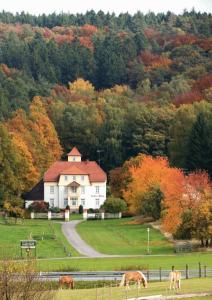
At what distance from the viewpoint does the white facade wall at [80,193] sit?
4926 inches

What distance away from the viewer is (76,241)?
8888 centimetres

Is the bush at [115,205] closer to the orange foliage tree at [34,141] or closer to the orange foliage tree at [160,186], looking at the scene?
the orange foliage tree at [160,186]

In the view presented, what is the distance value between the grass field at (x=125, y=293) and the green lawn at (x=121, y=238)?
2787cm

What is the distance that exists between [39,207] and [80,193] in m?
9.09

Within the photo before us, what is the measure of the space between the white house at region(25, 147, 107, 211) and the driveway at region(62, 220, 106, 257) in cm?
1707

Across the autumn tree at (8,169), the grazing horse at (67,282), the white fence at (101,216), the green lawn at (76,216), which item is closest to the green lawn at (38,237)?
the white fence at (101,216)

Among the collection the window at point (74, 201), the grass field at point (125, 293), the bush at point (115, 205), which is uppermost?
the window at point (74, 201)

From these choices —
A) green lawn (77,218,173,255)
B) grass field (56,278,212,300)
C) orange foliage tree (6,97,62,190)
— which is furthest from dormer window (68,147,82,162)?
grass field (56,278,212,300)

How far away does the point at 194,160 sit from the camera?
402 feet

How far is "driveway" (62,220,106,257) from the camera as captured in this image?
80106 millimetres

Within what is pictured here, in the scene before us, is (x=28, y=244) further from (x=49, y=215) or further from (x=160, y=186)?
(x=49, y=215)

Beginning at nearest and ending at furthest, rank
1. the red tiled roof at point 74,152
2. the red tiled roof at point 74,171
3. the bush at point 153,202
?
1. the bush at point 153,202
2. the red tiled roof at point 74,171
3. the red tiled roof at point 74,152

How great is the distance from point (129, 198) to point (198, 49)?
291 feet

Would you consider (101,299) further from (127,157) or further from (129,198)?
(127,157)
